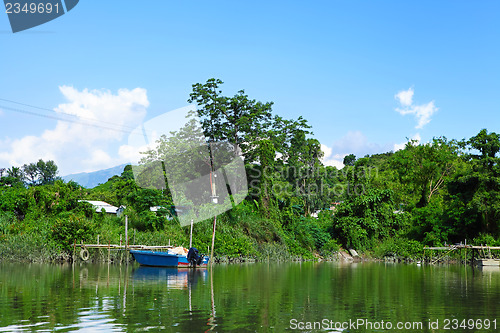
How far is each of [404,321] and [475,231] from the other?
37361 mm

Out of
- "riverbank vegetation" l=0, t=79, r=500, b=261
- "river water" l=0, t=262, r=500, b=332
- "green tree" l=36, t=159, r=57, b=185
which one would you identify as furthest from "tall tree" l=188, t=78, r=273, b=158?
"green tree" l=36, t=159, r=57, b=185

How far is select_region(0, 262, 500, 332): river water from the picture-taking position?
1134cm

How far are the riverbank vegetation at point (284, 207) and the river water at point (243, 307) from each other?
698 inches

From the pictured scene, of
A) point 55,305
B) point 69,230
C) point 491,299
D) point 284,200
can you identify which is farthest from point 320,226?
point 55,305

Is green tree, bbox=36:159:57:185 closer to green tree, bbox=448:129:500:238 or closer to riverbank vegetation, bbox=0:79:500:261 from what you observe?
riverbank vegetation, bbox=0:79:500:261

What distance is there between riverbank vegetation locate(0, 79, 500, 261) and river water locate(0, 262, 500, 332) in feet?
58.2

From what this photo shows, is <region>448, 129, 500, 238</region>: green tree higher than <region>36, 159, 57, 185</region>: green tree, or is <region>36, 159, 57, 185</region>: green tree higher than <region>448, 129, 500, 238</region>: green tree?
<region>36, 159, 57, 185</region>: green tree

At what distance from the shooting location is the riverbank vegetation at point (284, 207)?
3962 cm

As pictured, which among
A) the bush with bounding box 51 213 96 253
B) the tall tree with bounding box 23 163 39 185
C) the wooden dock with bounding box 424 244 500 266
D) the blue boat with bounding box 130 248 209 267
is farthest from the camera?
the tall tree with bounding box 23 163 39 185

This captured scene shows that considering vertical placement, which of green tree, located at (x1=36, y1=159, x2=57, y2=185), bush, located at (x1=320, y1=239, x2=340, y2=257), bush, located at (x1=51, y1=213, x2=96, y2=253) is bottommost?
bush, located at (x1=320, y1=239, x2=340, y2=257)

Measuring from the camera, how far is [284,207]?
172ft

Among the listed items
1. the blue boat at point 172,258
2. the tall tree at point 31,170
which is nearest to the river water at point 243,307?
the blue boat at point 172,258

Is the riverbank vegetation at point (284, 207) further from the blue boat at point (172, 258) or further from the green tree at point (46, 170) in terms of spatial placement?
the green tree at point (46, 170)

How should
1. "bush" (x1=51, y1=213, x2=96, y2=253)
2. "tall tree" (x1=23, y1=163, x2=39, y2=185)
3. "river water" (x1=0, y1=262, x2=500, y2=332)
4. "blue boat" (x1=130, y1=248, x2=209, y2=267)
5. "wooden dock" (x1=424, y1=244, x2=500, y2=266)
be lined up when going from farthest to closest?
"tall tree" (x1=23, y1=163, x2=39, y2=185) → "wooden dock" (x1=424, y1=244, x2=500, y2=266) → "bush" (x1=51, y1=213, x2=96, y2=253) → "blue boat" (x1=130, y1=248, x2=209, y2=267) → "river water" (x1=0, y1=262, x2=500, y2=332)
